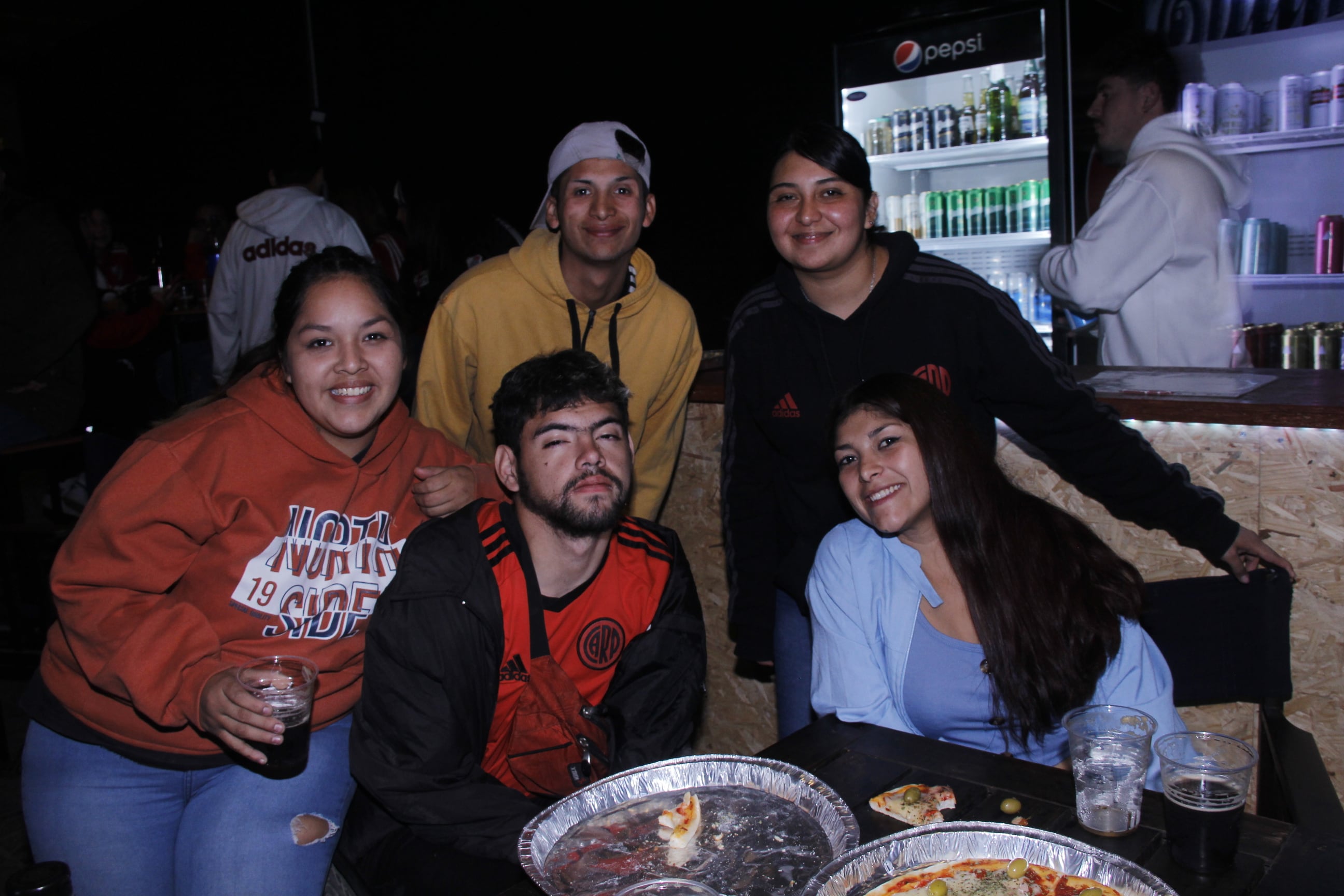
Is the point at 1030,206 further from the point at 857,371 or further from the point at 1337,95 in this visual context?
the point at 857,371

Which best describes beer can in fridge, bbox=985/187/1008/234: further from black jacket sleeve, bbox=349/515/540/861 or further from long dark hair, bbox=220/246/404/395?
black jacket sleeve, bbox=349/515/540/861

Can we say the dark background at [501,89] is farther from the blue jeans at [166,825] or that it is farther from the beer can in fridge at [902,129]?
the blue jeans at [166,825]

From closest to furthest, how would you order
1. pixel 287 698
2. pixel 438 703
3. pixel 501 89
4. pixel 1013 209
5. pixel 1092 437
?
pixel 287 698, pixel 438 703, pixel 1092 437, pixel 1013 209, pixel 501 89

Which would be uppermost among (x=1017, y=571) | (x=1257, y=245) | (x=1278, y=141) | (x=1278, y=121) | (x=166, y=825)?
(x=1278, y=121)

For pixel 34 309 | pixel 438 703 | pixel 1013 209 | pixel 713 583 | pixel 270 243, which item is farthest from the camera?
pixel 1013 209

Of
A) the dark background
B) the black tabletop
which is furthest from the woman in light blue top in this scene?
the dark background

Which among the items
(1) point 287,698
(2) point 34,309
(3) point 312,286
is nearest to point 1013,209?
(3) point 312,286

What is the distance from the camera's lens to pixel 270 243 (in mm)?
4234

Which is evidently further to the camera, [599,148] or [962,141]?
[962,141]

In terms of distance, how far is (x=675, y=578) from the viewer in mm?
2098

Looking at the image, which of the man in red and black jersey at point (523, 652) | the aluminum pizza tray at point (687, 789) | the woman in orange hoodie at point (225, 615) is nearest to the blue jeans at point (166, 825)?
the woman in orange hoodie at point (225, 615)

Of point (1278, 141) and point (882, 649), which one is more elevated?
point (1278, 141)

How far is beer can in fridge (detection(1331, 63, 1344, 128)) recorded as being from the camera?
4.59 meters

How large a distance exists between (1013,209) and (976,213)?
0.20 metres
